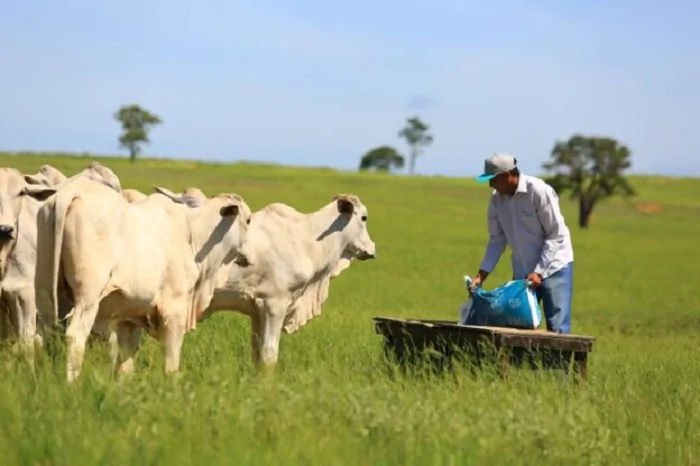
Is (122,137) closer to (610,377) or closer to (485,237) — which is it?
(485,237)

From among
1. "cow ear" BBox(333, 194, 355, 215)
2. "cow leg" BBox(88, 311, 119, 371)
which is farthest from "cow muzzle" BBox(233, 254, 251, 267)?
"cow ear" BBox(333, 194, 355, 215)

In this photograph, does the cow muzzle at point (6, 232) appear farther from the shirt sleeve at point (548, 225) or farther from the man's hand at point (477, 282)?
the shirt sleeve at point (548, 225)

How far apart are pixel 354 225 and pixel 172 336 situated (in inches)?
167

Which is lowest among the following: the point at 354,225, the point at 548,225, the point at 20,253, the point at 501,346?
the point at 501,346

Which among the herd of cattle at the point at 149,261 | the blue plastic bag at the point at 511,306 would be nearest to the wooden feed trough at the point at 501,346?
the blue plastic bag at the point at 511,306

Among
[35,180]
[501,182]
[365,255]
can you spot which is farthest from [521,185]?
[35,180]

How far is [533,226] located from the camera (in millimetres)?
11508

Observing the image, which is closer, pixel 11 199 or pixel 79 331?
pixel 79 331

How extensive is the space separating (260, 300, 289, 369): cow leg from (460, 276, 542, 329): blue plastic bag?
214 cm

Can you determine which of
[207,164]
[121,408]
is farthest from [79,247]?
[207,164]

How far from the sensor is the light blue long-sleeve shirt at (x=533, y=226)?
37.2ft

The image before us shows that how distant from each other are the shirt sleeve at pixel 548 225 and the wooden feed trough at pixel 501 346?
95cm

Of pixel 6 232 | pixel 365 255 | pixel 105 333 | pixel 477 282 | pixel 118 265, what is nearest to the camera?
pixel 118 265

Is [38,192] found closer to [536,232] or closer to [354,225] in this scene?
[354,225]
